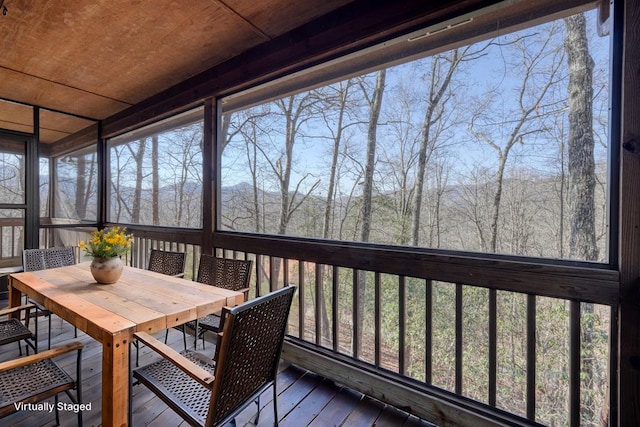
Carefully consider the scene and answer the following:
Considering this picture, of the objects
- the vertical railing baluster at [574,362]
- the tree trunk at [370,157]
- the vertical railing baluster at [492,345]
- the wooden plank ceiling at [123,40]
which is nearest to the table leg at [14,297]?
the wooden plank ceiling at [123,40]

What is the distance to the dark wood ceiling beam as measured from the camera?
1.74m

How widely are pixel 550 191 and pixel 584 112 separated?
41 cm

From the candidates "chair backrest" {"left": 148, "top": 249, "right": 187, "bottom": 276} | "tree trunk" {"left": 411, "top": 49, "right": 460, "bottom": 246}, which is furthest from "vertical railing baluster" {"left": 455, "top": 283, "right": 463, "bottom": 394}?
"chair backrest" {"left": 148, "top": 249, "right": 187, "bottom": 276}

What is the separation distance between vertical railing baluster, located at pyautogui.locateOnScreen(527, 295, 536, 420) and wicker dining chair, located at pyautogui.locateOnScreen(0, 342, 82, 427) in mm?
2277

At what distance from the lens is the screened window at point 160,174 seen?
3.74m

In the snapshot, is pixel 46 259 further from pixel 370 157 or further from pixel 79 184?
pixel 370 157

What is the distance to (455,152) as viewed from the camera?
6.62ft

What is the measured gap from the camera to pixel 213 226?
9.78 feet

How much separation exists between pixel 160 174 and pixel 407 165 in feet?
11.3

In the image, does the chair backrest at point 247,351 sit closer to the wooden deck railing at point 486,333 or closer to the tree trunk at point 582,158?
the wooden deck railing at point 486,333

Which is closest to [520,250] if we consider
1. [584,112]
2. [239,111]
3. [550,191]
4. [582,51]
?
[550,191]

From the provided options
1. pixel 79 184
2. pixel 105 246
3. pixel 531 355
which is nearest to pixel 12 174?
pixel 79 184

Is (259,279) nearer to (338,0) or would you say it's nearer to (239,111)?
(239,111)

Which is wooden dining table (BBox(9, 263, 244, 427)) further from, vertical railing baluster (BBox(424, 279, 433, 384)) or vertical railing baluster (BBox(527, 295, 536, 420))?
vertical railing baluster (BBox(527, 295, 536, 420))
